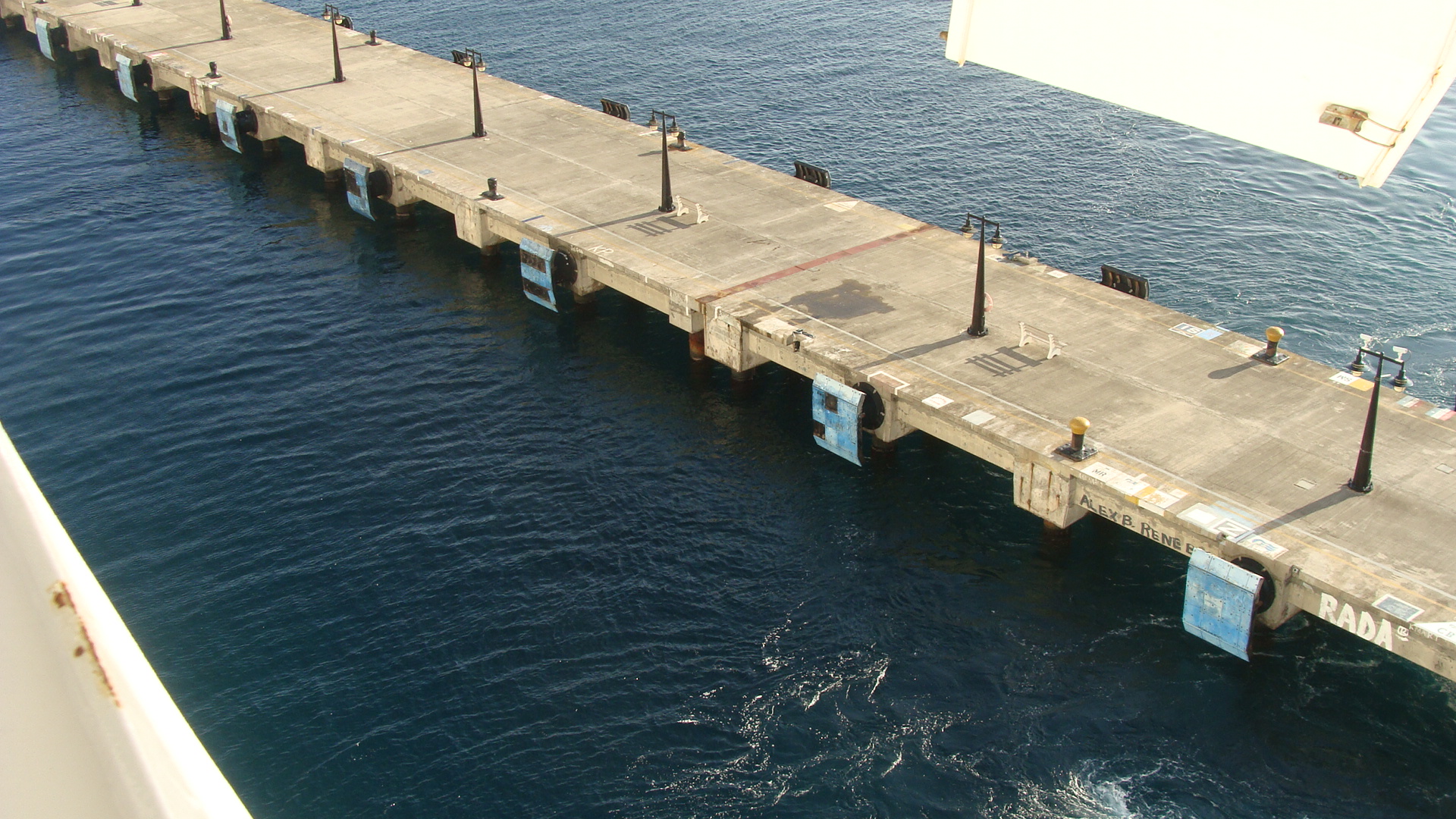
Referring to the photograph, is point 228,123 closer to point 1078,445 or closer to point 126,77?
point 126,77

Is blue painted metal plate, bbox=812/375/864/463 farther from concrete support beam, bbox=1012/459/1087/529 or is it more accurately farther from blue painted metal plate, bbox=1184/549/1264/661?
blue painted metal plate, bbox=1184/549/1264/661

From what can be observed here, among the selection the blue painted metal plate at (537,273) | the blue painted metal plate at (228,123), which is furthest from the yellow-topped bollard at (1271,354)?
the blue painted metal plate at (228,123)

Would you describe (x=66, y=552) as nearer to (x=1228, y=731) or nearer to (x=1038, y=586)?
(x=1228, y=731)

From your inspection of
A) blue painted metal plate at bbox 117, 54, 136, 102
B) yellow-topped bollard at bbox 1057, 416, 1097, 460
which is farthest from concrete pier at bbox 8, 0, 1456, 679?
blue painted metal plate at bbox 117, 54, 136, 102

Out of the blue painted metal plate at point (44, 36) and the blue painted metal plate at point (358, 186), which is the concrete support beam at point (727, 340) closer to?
the blue painted metal plate at point (358, 186)

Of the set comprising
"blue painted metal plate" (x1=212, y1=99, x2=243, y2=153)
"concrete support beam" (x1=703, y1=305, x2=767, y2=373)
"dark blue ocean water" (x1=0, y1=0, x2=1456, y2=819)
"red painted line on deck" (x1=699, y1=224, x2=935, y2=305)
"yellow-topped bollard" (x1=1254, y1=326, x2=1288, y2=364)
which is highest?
"blue painted metal plate" (x1=212, y1=99, x2=243, y2=153)
